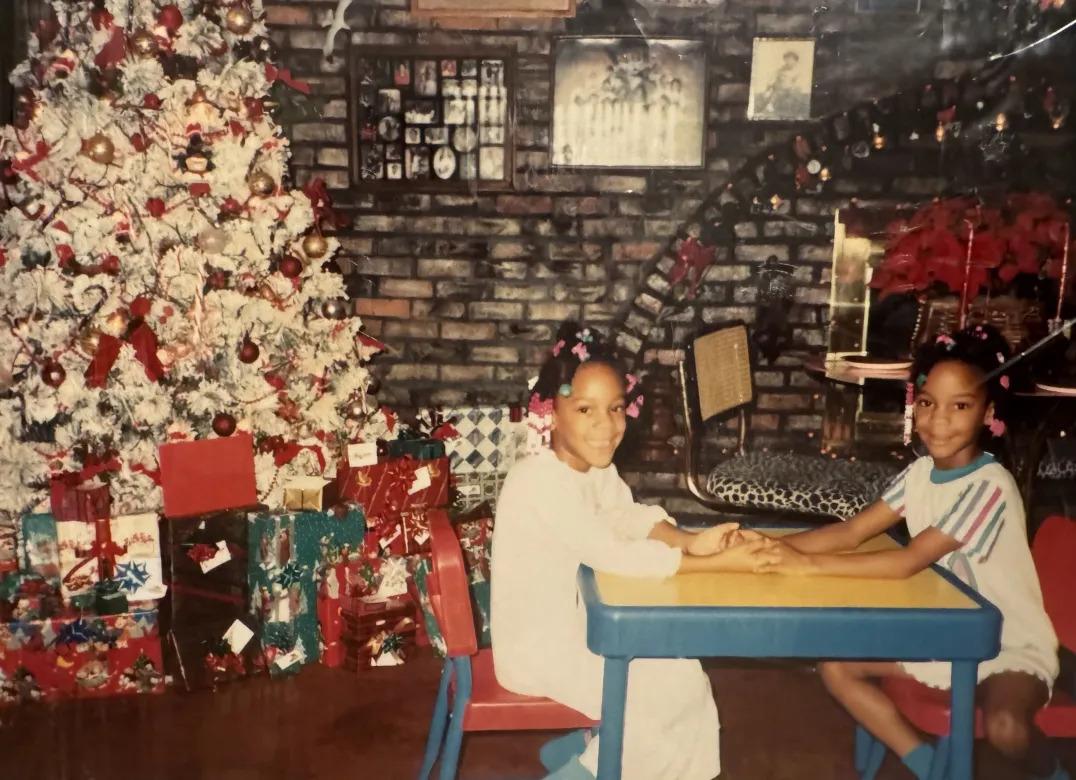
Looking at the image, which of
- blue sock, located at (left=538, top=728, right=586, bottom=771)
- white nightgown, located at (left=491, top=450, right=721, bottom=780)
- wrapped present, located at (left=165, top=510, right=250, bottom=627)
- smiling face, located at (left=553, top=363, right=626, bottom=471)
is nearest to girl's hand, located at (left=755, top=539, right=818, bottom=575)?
white nightgown, located at (left=491, top=450, right=721, bottom=780)

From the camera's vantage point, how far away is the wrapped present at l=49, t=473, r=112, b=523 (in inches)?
106

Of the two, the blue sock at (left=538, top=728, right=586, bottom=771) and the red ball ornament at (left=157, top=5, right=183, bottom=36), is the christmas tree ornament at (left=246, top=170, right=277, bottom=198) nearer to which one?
the red ball ornament at (left=157, top=5, right=183, bottom=36)

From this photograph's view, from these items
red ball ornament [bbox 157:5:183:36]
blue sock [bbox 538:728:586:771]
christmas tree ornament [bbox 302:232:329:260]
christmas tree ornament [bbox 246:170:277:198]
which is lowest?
blue sock [bbox 538:728:586:771]

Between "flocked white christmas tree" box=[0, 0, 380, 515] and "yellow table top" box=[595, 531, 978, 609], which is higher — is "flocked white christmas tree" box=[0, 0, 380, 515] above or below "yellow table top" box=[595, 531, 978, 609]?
above

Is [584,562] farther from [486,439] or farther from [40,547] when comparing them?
[40,547]

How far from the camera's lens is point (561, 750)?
7.97 feet

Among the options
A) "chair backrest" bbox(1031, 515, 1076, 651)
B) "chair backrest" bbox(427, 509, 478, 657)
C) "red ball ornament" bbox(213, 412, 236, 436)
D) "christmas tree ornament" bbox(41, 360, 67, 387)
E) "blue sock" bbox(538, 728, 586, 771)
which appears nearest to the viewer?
"chair backrest" bbox(427, 509, 478, 657)

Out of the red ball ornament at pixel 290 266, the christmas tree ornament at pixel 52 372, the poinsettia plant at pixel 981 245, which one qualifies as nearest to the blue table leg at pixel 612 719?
the poinsettia plant at pixel 981 245

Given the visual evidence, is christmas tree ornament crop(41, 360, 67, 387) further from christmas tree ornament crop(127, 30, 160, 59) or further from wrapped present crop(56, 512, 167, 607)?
christmas tree ornament crop(127, 30, 160, 59)

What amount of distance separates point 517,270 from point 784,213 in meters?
0.94

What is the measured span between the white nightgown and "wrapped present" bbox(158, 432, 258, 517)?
111 centimetres

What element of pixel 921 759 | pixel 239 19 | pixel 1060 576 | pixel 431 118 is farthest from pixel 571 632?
pixel 239 19

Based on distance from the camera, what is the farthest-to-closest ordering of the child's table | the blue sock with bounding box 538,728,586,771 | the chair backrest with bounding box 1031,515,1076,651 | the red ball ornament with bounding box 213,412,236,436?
the red ball ornament with bounding box 213,412,236,436 < the blue sock with bounding box 538,728,586,771 < the chair backrest with bounding box 1031,515,1076,651 < the child's table

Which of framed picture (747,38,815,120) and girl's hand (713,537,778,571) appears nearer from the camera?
girl's hand (713,537,778,571)
